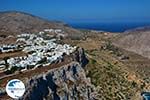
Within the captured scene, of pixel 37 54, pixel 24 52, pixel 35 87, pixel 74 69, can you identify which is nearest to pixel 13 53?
pixel 24 52

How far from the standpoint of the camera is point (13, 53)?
10631cm

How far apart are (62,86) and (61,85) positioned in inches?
11.7

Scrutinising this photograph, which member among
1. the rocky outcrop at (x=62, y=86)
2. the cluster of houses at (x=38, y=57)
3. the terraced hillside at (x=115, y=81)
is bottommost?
the terraced hillside at (x=115, y=81)

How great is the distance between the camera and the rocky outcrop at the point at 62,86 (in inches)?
2697

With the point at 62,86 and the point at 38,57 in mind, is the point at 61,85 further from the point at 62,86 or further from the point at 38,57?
the point at 38,57

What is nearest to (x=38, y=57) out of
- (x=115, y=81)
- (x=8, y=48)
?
(x=8, y=48)

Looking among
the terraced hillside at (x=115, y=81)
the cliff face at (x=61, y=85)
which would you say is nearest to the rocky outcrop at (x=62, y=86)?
the cliff face at (x=61, y=85)

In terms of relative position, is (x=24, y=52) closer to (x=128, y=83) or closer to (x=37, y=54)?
(x=37, y=54)

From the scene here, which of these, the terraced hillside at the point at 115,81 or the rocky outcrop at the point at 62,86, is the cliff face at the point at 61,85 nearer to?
the rocky outcrop at the point at 62,86

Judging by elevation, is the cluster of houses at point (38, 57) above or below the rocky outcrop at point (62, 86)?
above

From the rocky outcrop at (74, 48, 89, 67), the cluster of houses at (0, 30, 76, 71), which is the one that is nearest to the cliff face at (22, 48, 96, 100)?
the cluster of houses at (0, 30, 76, 71)

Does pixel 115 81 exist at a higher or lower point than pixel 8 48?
lower

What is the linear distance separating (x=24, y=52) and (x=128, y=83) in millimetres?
29427

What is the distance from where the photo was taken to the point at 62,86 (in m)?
80.8
